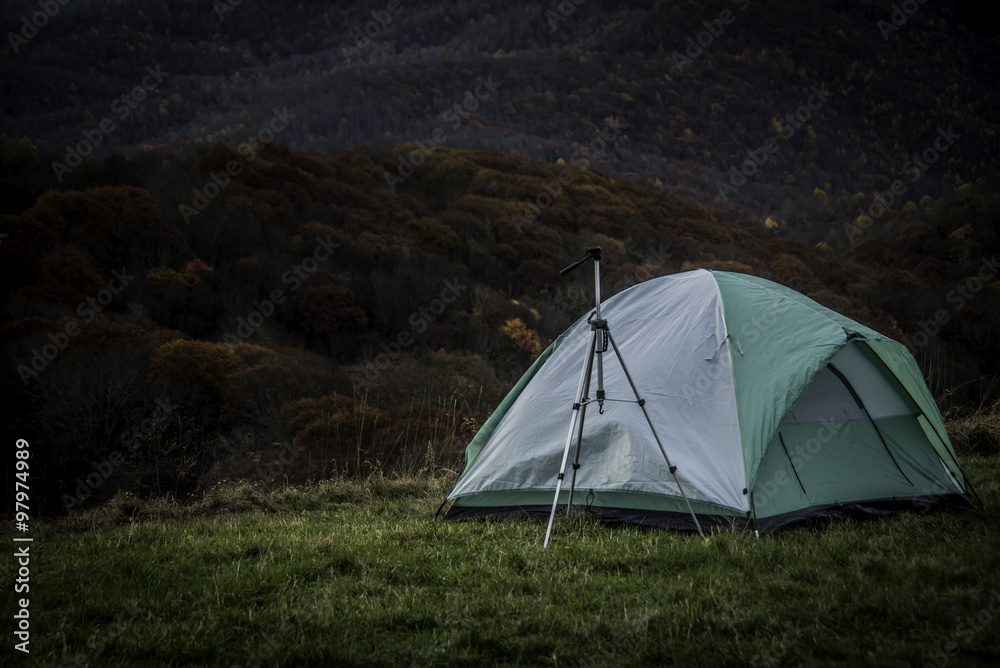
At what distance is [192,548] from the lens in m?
4.33

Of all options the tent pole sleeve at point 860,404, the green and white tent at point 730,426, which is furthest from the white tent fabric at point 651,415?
the tent pole sleeve at point 860,404

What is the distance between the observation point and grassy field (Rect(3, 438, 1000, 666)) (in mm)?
2814

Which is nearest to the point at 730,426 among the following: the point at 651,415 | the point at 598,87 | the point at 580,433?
the point at 651,415

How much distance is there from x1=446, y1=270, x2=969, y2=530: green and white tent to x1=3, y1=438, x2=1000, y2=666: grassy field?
31 cm

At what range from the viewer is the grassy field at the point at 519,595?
9.23ft

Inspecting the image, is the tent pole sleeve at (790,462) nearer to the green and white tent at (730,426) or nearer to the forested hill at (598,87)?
the green and white tent at (730,426)

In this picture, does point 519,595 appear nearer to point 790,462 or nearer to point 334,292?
point 790,462

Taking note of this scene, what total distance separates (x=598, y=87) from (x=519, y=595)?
51.8 meters

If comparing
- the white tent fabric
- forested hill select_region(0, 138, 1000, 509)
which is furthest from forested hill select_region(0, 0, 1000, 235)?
the white tent fabric

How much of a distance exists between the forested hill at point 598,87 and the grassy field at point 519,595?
25896 mm

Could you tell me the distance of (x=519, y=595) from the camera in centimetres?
346

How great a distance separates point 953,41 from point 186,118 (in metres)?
68.4

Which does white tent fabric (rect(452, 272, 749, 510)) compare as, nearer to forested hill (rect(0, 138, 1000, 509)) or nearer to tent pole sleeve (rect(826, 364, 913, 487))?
tent pole sleeve (rect(826, 364, 913, 487))

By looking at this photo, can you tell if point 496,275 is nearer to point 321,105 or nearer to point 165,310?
point 165,310
